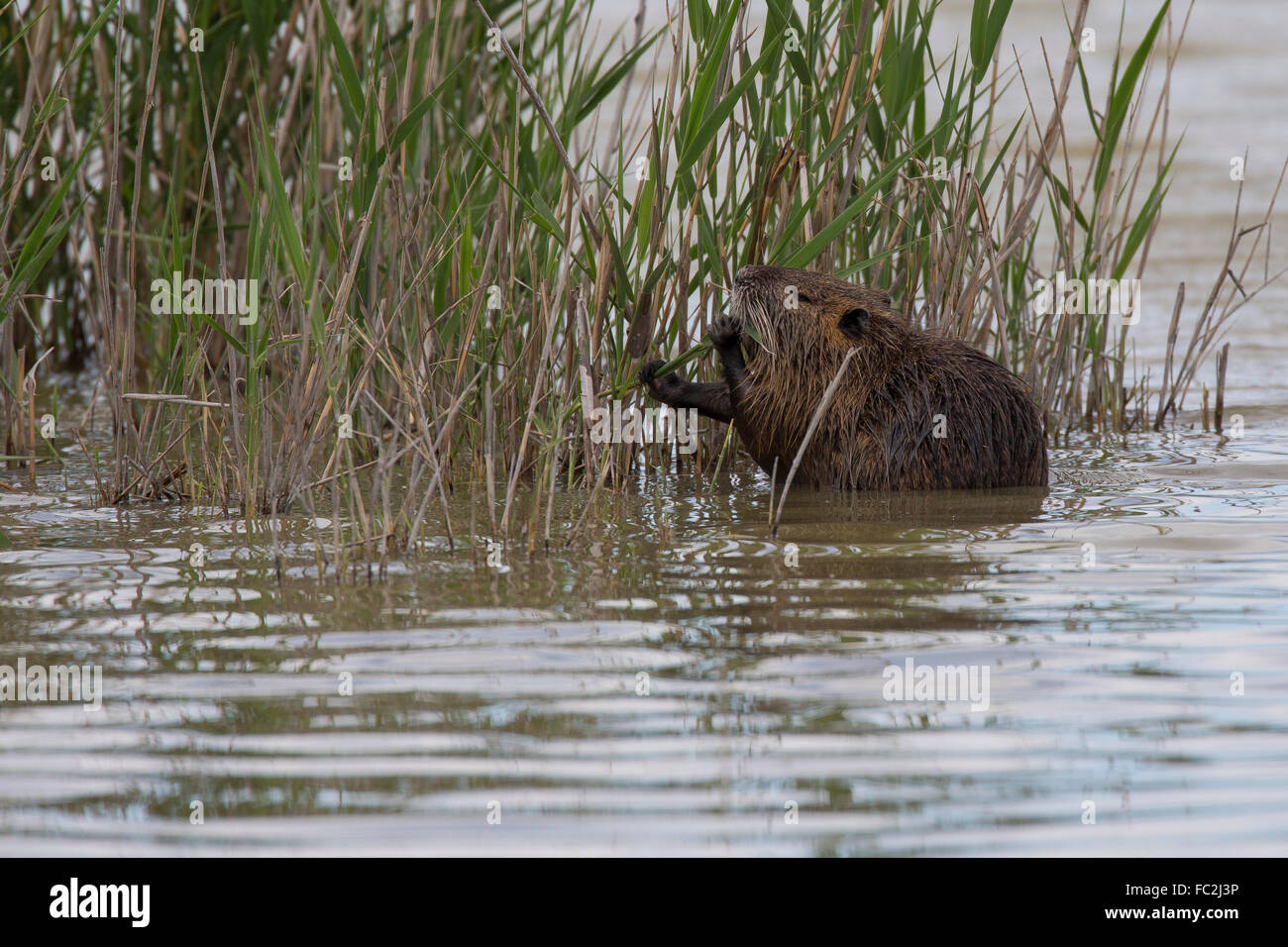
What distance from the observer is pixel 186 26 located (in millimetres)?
4727

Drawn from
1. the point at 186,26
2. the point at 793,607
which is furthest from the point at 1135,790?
Result: the point at 186,26

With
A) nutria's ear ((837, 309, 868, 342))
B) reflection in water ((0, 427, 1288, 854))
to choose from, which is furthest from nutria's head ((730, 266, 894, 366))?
reflection in water ((0, 427, 1288, 854))

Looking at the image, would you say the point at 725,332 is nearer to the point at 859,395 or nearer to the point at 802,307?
the point at 802,307

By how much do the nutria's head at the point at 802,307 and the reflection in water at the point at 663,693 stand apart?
0.64m

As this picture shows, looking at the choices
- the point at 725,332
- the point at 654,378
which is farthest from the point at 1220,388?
the point at 654,378

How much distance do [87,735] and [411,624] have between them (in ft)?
1.92

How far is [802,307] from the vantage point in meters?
3.80

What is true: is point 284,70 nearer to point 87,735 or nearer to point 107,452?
point 107,452

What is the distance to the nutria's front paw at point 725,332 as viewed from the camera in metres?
3.73

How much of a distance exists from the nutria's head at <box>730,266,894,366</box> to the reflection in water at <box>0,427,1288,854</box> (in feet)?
2.10

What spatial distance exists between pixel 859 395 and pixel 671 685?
5.65ft

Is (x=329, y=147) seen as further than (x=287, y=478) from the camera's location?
Yes

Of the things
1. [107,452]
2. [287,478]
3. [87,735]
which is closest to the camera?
[87,735]

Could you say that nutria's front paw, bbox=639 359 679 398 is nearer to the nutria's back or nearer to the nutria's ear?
the nutria's back
